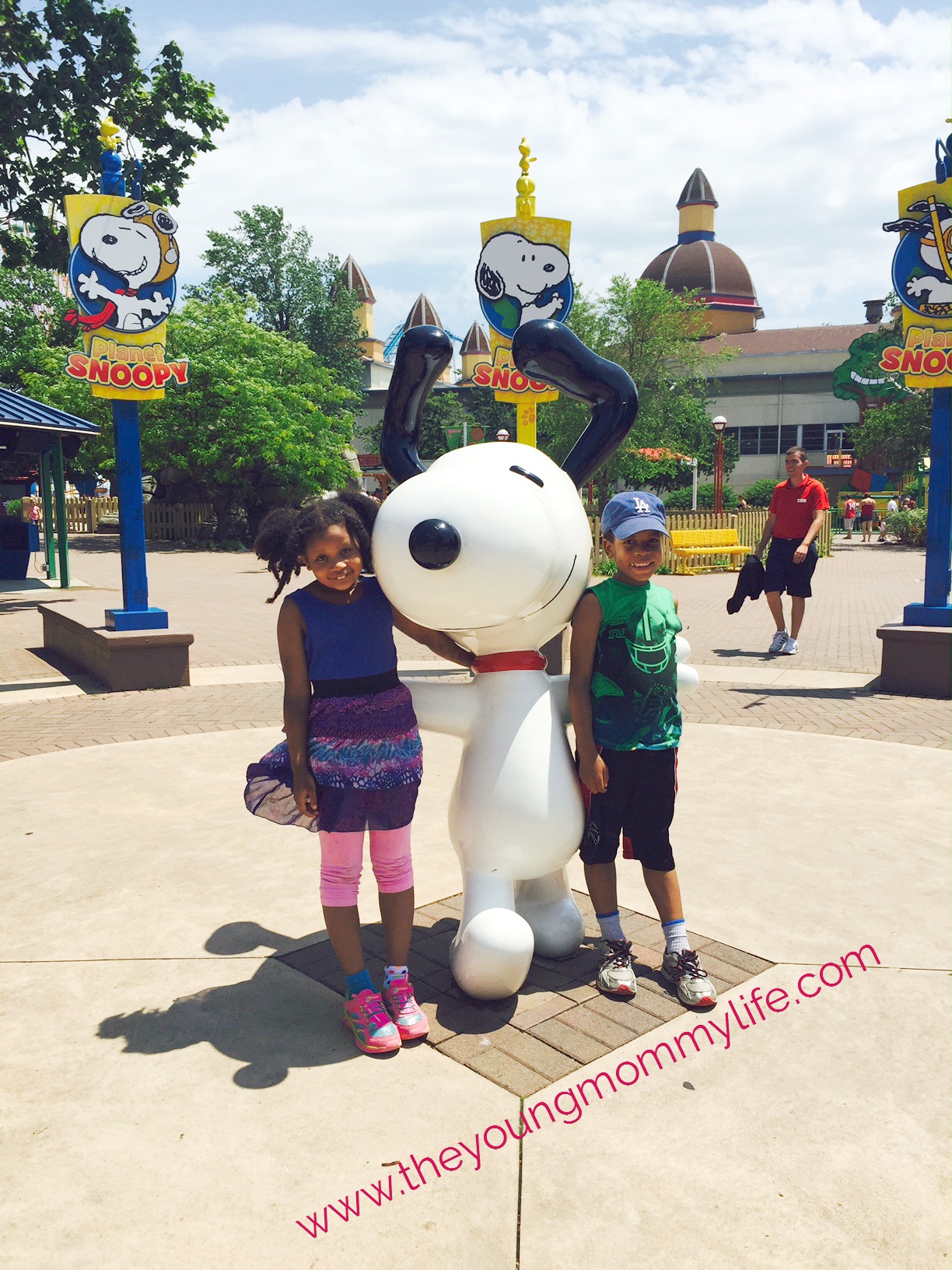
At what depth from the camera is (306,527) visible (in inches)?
110

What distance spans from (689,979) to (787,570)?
691 centimetres

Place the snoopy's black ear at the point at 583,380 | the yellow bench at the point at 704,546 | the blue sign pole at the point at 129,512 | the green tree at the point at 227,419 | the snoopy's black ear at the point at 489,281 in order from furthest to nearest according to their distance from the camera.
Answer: the green tree at the point at 227,419 → the yellow bench at the point at 704,546 → the snoopy's black ear at the point at 489,281 → the blue sign pole at the point at 129,512 → the snoopy's black ear at the point at 583,380

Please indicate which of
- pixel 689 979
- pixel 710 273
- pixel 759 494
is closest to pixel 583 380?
pixel 689 979

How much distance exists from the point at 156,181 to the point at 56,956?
16613 mm

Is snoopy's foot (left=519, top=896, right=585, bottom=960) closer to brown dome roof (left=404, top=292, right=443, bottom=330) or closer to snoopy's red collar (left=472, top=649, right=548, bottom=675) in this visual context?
snoopy's red collar (left=472, top=649, right=548, bottom=675)

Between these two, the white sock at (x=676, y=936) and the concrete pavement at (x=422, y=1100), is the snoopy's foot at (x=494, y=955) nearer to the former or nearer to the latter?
the concrete pavement at (x=422, y=1100)

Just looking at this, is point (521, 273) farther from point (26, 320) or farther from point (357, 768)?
point (26, 320)

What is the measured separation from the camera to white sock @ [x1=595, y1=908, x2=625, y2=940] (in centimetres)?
309

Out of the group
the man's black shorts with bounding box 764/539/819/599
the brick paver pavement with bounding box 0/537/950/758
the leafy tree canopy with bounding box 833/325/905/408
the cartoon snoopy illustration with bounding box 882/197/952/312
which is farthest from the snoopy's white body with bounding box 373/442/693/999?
the leafy tree canopy with bounding box 833/325/905/408

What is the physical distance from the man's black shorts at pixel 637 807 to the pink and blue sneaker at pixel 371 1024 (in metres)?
0.81

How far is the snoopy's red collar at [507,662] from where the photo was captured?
3109mm

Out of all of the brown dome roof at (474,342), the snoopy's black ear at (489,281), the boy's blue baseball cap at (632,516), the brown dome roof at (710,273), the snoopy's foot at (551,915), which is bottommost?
the snoopy's foot at (551,915)

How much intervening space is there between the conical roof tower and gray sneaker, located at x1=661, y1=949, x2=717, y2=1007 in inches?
2177

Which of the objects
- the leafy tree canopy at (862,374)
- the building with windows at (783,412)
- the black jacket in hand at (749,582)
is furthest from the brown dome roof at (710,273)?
the black jacket in hand at (749,582)
